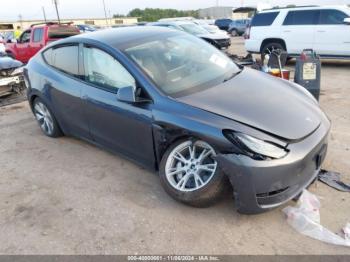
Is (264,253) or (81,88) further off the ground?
(81,88)

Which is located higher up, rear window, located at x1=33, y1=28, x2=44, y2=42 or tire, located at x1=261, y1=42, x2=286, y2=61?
rear window, located at x1=33, y1=28, x2=44, y2=42

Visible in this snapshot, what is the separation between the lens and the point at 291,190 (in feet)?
9.20

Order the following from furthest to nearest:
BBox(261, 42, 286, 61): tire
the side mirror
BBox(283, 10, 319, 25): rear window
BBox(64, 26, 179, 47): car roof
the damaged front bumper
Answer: BBox(261, 42, 286, 61): tire → BBox(283, 10, 319, 25): rear window → BBox(64, 26, 179, 47): car roof → the side mirror → the damaged front bumper

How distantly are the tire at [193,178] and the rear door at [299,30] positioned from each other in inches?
318

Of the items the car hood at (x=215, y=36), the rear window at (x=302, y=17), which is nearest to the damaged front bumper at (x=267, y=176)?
the rear window at (x=302, y=17)

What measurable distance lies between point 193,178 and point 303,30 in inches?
327

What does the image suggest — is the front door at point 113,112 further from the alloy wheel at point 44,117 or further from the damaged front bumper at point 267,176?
the alloy wheel at point 44,117

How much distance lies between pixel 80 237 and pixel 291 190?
1829 mm

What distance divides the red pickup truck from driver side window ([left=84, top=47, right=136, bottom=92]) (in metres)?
8.02

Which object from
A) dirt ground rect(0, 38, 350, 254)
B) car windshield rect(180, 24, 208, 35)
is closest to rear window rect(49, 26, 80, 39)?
car windshield rect(180, 24, 208, 35)

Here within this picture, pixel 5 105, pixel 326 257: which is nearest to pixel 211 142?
pixel 326 257

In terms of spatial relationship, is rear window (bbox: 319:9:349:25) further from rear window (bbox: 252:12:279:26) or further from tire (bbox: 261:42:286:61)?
rear window (bbox: 252:12:279:26)

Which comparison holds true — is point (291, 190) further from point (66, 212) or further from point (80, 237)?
point (66, 212)

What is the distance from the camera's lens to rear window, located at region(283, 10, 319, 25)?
9656 millimetres
